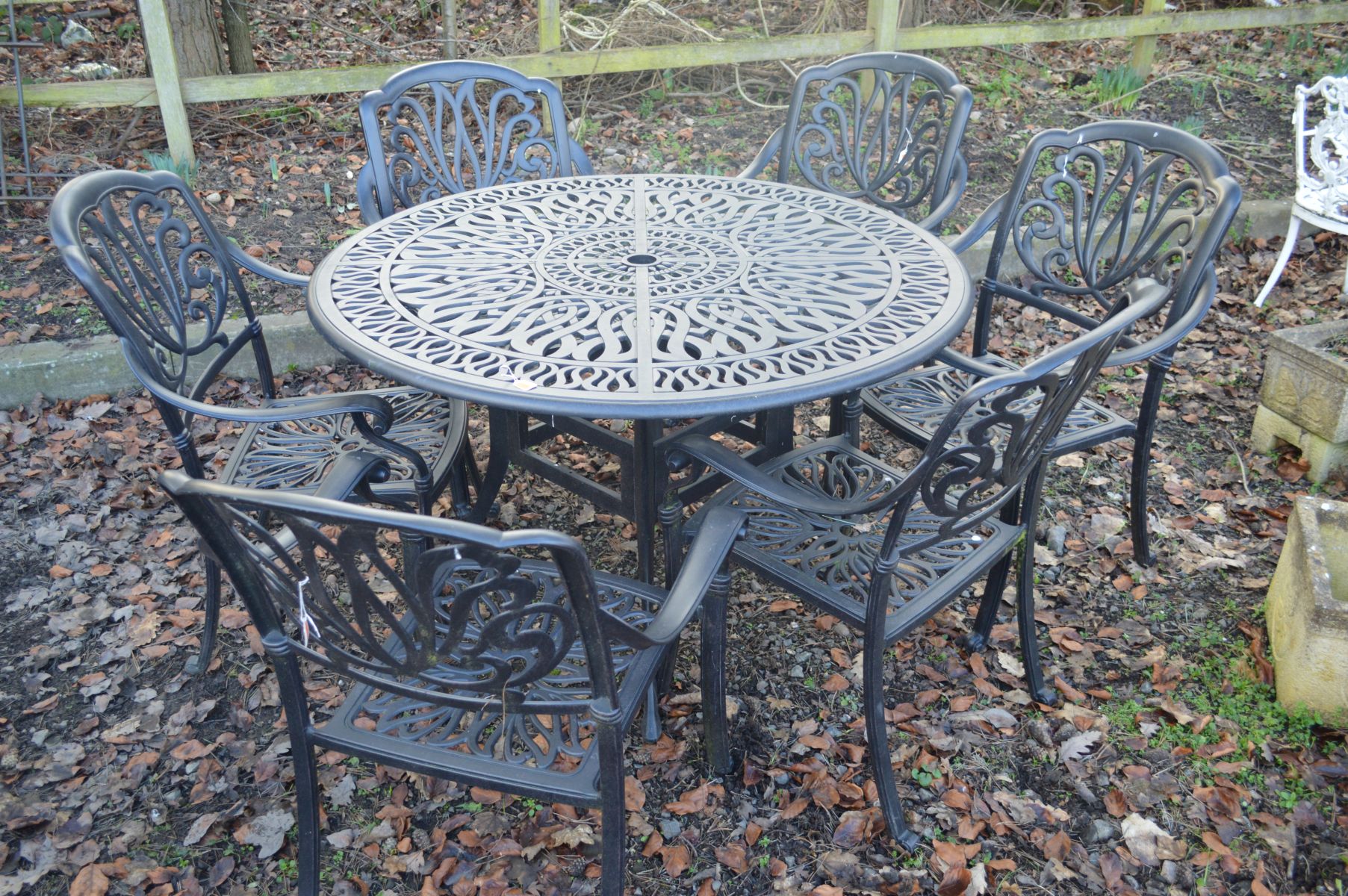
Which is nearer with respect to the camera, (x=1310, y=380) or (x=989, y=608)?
(x=989, y=608)

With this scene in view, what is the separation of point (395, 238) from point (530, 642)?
1.50 m

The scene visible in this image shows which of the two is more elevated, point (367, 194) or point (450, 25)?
point (450, 25)

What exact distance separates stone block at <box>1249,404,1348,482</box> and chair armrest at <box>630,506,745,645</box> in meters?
2.38

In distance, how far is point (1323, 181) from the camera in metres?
4.23

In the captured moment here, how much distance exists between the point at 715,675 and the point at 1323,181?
378cm

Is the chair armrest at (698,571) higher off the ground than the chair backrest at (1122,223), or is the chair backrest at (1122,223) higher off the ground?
the chair backrest at (1122,223)

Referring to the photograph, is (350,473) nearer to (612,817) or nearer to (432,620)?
(432,620)

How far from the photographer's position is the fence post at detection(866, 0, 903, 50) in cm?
471

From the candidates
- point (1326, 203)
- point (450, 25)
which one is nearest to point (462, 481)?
point (450, 25)

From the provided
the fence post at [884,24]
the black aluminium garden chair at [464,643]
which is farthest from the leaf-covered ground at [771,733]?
the fence post at [884,24]

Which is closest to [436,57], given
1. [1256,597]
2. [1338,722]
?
[1256,597]

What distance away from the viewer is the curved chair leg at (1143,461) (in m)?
2.74

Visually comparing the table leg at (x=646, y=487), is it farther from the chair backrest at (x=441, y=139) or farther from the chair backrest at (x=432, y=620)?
the chair backrest at (x=441, y=139)

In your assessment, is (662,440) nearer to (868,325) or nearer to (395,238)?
(868,325)
